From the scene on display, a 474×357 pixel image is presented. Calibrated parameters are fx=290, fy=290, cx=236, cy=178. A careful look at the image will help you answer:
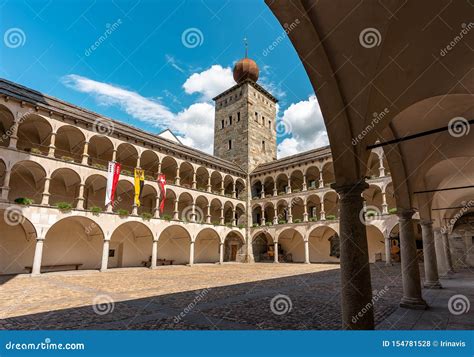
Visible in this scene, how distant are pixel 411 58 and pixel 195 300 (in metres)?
7.63

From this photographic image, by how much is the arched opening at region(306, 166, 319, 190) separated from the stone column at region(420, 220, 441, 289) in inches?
756

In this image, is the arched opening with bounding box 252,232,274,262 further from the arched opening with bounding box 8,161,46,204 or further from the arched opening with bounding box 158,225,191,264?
the arched opening with bounding box 8,161,46,204

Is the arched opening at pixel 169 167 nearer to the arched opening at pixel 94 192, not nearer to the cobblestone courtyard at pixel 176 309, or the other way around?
the arched opening at pixel 94 192

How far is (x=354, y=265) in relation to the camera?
4.11 m

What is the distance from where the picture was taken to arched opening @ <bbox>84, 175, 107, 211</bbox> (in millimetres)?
21906

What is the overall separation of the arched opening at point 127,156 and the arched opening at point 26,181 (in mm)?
5337

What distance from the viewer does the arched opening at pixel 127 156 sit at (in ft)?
74.4

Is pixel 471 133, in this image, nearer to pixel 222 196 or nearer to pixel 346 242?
pixel 346 242

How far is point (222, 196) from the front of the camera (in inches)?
1178

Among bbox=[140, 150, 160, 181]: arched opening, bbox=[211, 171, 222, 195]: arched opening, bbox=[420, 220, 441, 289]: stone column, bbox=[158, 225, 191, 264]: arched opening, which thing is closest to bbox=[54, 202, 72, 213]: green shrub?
bbox=[140, 150, 160, 181]: arched opening

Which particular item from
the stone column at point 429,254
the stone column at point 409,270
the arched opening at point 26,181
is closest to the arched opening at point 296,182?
the stone column at point 429,254

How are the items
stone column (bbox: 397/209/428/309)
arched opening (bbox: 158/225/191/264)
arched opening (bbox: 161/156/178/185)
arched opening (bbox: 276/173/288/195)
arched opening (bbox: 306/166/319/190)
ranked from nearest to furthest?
stone column (bbox: 397/209/428/309), arched opening (bbox: 161/156/178/185), arched opening (bbox: 158/225/191/264), arched opening (bbox: 306/166/319/190), arched opening (bbox: 276/173/288/195)

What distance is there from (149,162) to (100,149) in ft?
14.1

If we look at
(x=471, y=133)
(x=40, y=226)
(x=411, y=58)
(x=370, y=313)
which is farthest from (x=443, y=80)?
(x=40, y=226)
